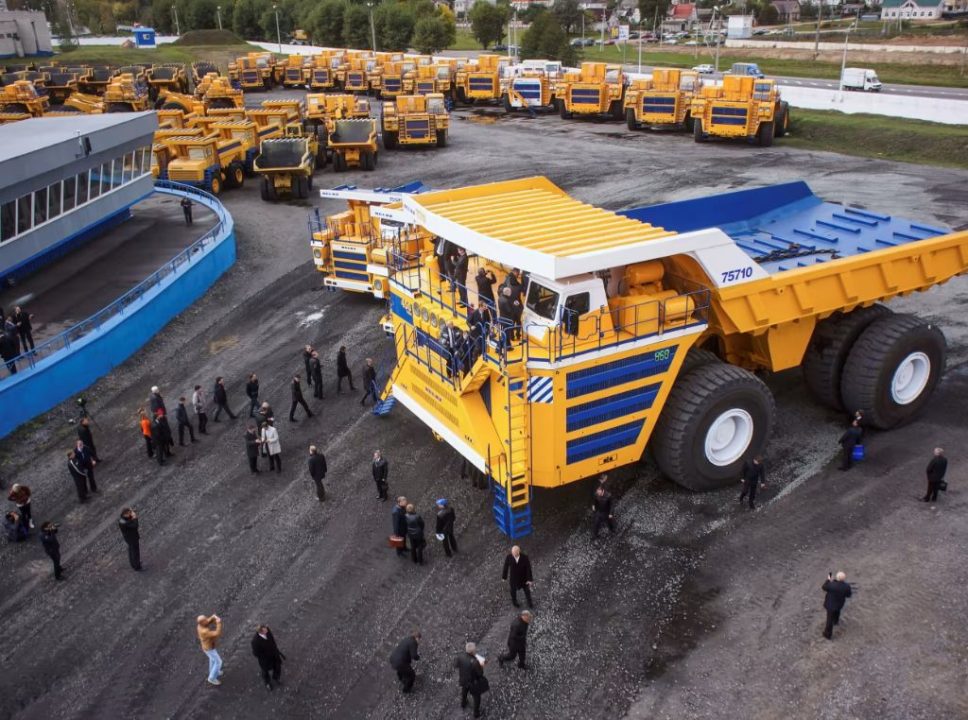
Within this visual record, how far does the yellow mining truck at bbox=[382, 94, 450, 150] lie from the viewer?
3684cm

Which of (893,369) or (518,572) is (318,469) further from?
(893,369)

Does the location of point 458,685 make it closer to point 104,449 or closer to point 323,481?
point 323,481

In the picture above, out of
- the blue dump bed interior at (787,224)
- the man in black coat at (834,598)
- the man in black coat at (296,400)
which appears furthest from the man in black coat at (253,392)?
the man in black coat at (834,598)

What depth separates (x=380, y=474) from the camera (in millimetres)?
11953

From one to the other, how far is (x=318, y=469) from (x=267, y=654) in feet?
11.6

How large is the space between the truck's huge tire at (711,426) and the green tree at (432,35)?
6684 cm

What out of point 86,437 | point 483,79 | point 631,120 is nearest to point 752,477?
point 86,437

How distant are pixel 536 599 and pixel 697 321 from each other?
4.06 meters

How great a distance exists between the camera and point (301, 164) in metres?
28.6

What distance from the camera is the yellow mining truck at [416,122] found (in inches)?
1451

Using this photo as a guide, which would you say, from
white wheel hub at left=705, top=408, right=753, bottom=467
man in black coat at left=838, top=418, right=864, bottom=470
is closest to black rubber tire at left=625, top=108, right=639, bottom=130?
man in black coat at left=838, top=418, right=864, bottom=470

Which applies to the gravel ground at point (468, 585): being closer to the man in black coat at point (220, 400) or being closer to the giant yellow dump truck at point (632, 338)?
the man in black coat at point (220, 400)

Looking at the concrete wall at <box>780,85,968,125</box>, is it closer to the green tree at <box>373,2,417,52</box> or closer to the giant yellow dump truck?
the giant yellow dump truck

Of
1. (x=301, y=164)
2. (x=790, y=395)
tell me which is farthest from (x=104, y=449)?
(x=301, y=164)
